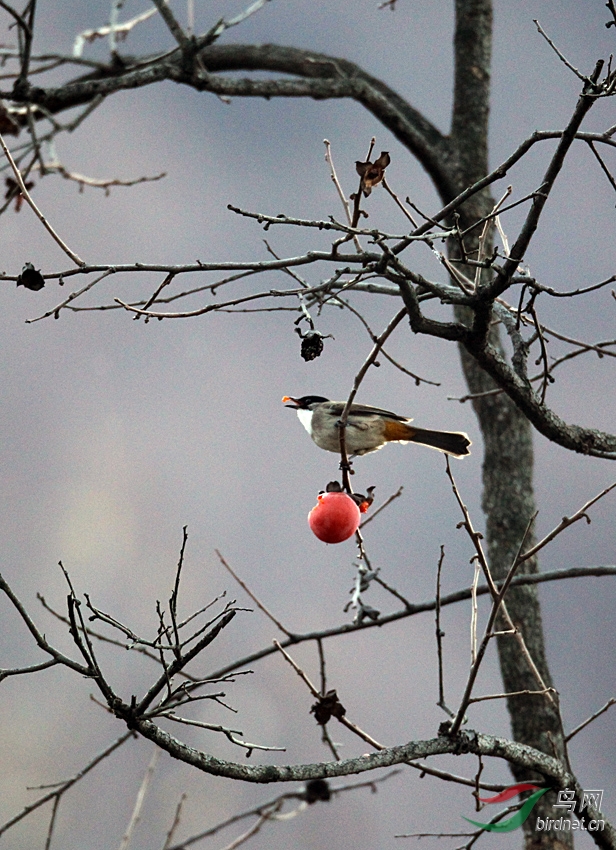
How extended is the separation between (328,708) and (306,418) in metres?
2.05

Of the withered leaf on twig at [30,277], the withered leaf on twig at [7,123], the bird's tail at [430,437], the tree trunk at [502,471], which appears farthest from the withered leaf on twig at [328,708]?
the withered leaf on twig at [7,123]

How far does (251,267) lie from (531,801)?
5.82 ft

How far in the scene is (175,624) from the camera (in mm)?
1850

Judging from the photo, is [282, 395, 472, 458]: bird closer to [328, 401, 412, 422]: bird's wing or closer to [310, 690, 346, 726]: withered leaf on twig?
[328, 401, 412, 422]: bird's wing

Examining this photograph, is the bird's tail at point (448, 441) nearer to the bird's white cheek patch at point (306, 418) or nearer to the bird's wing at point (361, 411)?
the bird's wing at point (361, 411)

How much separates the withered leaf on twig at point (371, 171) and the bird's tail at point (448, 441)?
1.69 m

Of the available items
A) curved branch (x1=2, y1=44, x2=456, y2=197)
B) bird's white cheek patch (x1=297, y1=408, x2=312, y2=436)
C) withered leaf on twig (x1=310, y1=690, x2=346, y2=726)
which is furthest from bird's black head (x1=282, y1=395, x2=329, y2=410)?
withered leaf on twig (x1=310, y1=690, x2=346, y2=726)

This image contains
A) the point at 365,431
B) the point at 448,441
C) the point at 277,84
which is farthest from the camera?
the point at 277,84

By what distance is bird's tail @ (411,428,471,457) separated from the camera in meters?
3.57

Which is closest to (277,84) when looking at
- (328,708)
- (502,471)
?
(502,471)

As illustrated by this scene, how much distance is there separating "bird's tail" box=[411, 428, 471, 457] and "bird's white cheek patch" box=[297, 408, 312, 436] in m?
0.55

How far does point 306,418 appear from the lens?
4.16 meters

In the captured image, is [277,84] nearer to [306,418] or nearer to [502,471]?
[306,418]

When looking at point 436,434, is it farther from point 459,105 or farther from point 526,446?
point 459,105
